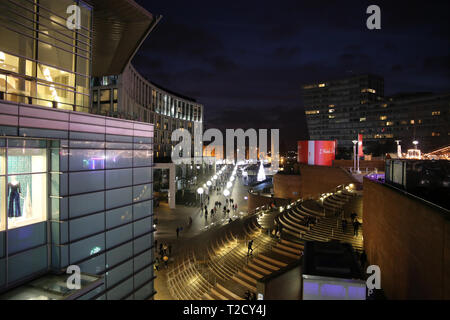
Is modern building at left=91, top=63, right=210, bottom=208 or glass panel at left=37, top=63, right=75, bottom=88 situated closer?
glass panel at left=37, top=63, right=75, bottom=88

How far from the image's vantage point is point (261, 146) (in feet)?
569

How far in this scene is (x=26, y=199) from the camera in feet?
24.2

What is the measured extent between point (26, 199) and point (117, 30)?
859 cm

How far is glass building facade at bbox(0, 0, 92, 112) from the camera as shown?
25.3ft

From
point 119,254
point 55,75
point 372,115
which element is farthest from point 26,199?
point 372,115

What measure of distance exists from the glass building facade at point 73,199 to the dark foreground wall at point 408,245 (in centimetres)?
952

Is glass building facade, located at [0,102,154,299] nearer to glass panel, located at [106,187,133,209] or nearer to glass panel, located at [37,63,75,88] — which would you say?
glass panel, located at [106,187,133,209]

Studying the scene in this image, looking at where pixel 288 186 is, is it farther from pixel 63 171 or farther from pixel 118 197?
pixel 63 171

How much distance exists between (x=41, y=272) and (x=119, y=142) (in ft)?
15.6

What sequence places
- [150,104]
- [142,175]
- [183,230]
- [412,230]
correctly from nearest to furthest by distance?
1. [412,230]
2. [142,175]
3. [183,230]
4. [150,104]

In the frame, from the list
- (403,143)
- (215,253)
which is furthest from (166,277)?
(403,143)

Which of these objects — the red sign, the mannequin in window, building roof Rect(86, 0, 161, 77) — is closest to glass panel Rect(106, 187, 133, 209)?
the mannequin in window

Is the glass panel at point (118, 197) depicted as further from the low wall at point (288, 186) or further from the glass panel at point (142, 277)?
the low wall at point (288, 186)

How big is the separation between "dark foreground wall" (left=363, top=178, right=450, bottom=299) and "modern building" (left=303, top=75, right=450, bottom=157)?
204 feet
